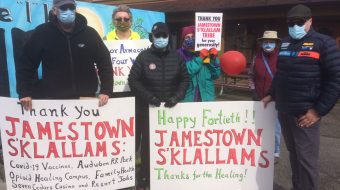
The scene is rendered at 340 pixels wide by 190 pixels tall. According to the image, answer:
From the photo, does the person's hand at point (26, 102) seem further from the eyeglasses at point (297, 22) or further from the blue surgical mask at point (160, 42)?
the eyeglasses at point (297, 22)

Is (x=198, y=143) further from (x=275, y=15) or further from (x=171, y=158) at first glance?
(x=275, y=15)

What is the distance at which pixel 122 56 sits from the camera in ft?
15.1

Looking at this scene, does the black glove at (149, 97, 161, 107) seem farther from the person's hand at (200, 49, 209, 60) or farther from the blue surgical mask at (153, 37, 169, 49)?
the person's hand at (200, 49, 209, 60)

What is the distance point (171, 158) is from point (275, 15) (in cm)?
759

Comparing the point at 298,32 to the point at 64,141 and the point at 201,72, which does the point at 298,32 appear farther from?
the point at 64,141

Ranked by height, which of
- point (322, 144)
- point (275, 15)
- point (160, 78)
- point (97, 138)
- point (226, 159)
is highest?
point (275, 15)

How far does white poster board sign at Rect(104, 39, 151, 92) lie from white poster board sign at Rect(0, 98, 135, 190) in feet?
4.07

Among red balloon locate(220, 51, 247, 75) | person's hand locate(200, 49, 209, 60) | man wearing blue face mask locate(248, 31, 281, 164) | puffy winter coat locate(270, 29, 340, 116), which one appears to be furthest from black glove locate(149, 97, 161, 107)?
man wearing blue face mask locate(248, 31, 281, 164)

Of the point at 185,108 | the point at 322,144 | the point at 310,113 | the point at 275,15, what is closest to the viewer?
the point at 310,113

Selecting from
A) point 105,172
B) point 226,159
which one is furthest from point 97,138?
point 226,159

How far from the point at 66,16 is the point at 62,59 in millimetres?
370

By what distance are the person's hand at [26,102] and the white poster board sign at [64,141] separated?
0.14ft

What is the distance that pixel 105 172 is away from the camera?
351 centimetres

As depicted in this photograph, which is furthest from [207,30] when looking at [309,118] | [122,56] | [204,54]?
[309,118]
